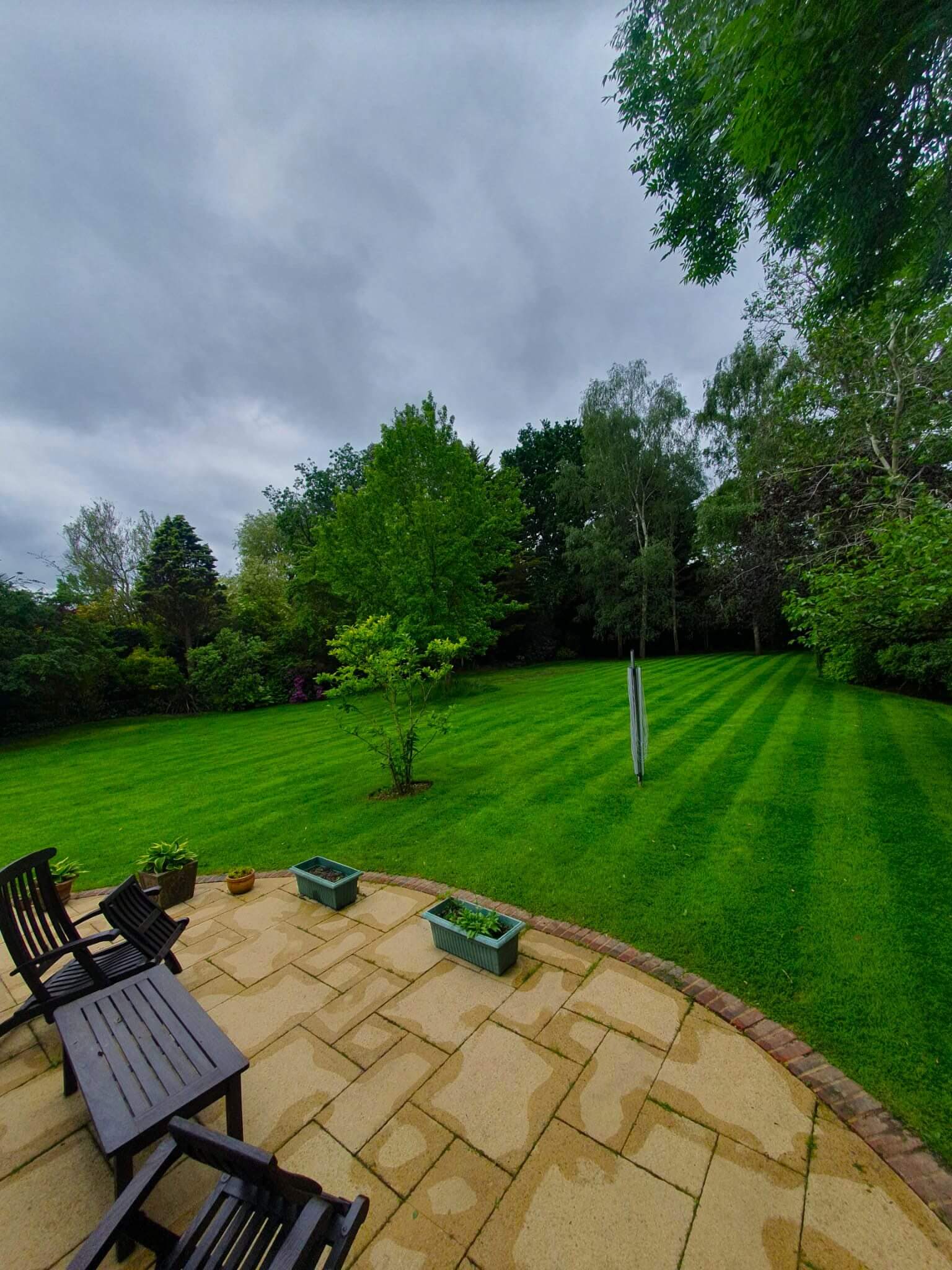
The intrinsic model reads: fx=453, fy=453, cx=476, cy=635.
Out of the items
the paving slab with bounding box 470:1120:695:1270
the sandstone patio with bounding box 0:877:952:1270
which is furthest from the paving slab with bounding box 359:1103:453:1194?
the paving slab with bounding box 470:1120:695:1270

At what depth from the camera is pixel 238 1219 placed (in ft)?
5.07

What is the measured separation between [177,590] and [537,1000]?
80.4ft

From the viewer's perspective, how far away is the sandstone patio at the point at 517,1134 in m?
1.74

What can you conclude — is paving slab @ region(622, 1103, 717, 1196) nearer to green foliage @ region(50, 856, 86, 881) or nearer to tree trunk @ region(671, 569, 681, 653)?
green foliage @ region(50, 856, 86, 881)

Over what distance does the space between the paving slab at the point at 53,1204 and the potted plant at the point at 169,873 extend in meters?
2.44

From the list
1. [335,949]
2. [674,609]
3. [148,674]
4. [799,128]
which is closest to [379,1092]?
[335,949]

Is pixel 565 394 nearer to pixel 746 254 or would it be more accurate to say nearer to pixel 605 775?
pixel 746 254

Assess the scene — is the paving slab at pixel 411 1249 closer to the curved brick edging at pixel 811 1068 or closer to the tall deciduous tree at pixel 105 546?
the curved brick edging at pixel 811 1068

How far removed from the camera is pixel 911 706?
1055cm

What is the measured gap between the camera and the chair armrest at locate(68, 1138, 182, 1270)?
1.28m

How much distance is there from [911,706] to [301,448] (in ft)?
115

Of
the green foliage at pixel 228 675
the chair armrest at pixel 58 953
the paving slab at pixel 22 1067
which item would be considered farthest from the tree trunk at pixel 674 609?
the paving slab at pixel 22 1067

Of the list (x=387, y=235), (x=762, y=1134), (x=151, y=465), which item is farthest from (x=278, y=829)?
(x=151, y=465)

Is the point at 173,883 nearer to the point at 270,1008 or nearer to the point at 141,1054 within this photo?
the point at 270,1008
